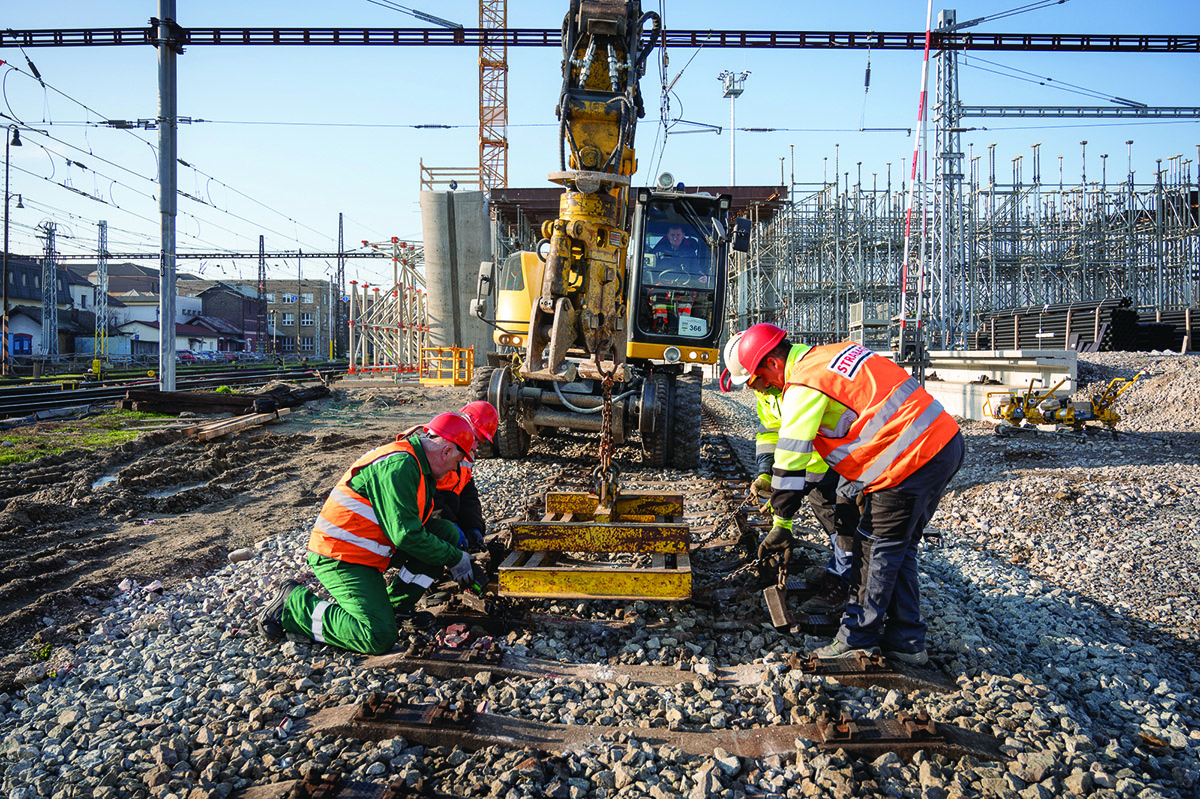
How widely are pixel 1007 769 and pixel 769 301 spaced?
28.0m

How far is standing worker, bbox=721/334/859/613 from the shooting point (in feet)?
13.0

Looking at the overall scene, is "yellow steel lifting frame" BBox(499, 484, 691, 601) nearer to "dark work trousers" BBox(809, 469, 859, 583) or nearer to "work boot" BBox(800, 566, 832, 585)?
"work boot" BBox(800, 566, 832, 585)

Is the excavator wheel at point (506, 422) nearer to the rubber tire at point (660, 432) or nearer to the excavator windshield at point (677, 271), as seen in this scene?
the rubber tire at point (660, 432)

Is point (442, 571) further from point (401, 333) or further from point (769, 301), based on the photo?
point (769, 301)

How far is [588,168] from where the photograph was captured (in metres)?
7.00

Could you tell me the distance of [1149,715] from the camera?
3.07 meters

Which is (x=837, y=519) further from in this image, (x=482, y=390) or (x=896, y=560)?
(x=482, y=390)

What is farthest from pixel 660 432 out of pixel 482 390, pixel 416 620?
pixel 416 620

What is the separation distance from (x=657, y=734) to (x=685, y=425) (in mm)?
5356

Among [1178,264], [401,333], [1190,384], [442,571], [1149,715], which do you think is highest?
[1178,264]

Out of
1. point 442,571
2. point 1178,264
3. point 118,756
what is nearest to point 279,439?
point 442,571

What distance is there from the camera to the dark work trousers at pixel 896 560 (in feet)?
10.9

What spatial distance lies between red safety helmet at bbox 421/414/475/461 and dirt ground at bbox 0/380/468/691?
2376 millimetres

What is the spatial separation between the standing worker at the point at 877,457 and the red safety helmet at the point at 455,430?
172 centimetres
